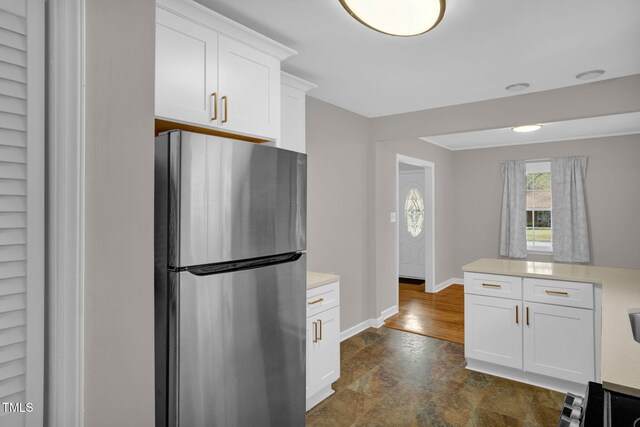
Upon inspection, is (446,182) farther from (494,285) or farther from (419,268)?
(494,285)

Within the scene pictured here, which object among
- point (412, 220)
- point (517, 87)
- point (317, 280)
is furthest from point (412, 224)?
point (317, 280)

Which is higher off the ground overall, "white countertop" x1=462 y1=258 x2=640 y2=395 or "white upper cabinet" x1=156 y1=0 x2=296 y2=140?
"white upper cabinet" x1=156 y1=0 x2=296 y2=140

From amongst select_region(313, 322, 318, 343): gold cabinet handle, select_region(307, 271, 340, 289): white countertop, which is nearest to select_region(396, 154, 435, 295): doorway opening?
select_region(307, 271, 340, 289): white countertop

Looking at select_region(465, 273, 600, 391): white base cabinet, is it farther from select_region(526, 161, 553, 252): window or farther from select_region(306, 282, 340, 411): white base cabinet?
select_region(526, 161, 553, 252): window

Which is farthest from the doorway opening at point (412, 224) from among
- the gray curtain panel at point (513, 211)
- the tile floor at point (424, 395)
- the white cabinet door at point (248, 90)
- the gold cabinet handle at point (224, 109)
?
the gold cabinet handle at point (224, 109)

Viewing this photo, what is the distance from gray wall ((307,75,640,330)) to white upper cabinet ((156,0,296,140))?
1287mm

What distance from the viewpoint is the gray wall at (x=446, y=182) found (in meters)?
3.39

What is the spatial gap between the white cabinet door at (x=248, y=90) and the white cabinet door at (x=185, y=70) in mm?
62

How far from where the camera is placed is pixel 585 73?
2.83 m

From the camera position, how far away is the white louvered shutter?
83cm

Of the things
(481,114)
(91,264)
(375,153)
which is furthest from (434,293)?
(91,264)

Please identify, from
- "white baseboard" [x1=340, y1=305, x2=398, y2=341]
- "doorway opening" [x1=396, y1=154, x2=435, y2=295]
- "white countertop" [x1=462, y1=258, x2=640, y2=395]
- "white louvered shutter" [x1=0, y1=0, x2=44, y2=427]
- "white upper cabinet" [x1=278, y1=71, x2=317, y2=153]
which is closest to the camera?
"white louvered shutter" [x1=0, y1=0, x2=44, y2=427]

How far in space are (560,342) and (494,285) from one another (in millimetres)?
592

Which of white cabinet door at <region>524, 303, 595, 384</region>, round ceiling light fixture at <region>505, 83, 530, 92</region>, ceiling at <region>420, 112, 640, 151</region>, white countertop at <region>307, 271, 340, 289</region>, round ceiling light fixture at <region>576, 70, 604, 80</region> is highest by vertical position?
ceiling at <region>420, 112, 640, 151</region>
